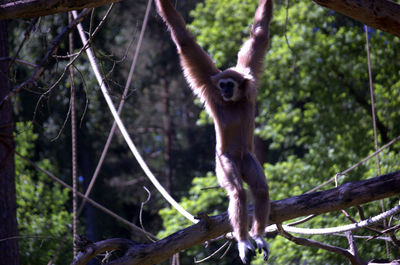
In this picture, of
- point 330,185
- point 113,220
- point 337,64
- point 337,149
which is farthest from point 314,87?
point 113,220

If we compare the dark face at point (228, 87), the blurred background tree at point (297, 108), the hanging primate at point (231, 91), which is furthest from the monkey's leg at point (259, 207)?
the blurred background tree at point (297, 108)

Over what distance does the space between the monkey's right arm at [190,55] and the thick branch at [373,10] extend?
58.2 inches

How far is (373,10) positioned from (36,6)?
2.18m

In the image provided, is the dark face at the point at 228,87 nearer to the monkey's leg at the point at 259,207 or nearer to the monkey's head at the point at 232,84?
the monkey's head at the point at 232,84

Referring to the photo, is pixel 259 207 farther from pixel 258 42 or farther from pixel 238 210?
pixel 258 42

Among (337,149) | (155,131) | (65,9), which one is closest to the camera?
(65,9)

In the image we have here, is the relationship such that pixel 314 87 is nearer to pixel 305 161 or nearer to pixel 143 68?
pixel 305 161

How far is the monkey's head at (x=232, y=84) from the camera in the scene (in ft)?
14.8

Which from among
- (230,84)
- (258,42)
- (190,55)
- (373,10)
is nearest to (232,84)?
(230,84)

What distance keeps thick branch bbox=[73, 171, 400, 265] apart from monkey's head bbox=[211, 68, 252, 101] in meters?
1.16

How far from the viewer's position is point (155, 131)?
822 inches

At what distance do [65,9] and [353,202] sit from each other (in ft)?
7.91

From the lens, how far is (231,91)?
14.8 ft

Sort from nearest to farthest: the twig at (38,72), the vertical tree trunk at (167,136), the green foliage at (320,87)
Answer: the twig at (38,72)
the green foliage at (320,87)
the vertical tree trunk at (167,136)
